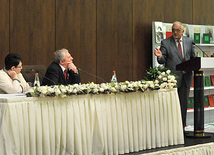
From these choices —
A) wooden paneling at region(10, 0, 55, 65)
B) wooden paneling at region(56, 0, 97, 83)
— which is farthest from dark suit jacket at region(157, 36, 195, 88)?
wooden paneling at region(10, 0, 55, 65)

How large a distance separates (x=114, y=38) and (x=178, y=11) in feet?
5.87

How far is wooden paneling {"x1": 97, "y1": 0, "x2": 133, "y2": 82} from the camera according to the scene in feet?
22.7

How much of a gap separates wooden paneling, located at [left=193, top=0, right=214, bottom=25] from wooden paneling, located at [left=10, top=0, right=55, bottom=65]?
346 cm

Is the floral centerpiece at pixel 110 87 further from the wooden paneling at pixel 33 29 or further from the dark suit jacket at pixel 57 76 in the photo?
the wooden paneling at pixel 33 29

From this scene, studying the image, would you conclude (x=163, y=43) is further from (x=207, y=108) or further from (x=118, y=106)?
(x=207, y=108)

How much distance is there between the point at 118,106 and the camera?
151 inches

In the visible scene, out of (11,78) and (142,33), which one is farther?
(142,33)

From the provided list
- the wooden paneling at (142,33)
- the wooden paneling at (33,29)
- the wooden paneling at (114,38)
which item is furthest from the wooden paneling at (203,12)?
the wooden paneling at (33,29)

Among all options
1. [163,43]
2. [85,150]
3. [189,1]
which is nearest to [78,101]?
[85,150]

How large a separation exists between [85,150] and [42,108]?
56cm

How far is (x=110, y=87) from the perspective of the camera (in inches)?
149

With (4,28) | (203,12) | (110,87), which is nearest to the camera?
(110,87)

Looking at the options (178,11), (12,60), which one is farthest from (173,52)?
(178,11)

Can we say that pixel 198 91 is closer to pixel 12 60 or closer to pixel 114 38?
pixel 12 60
